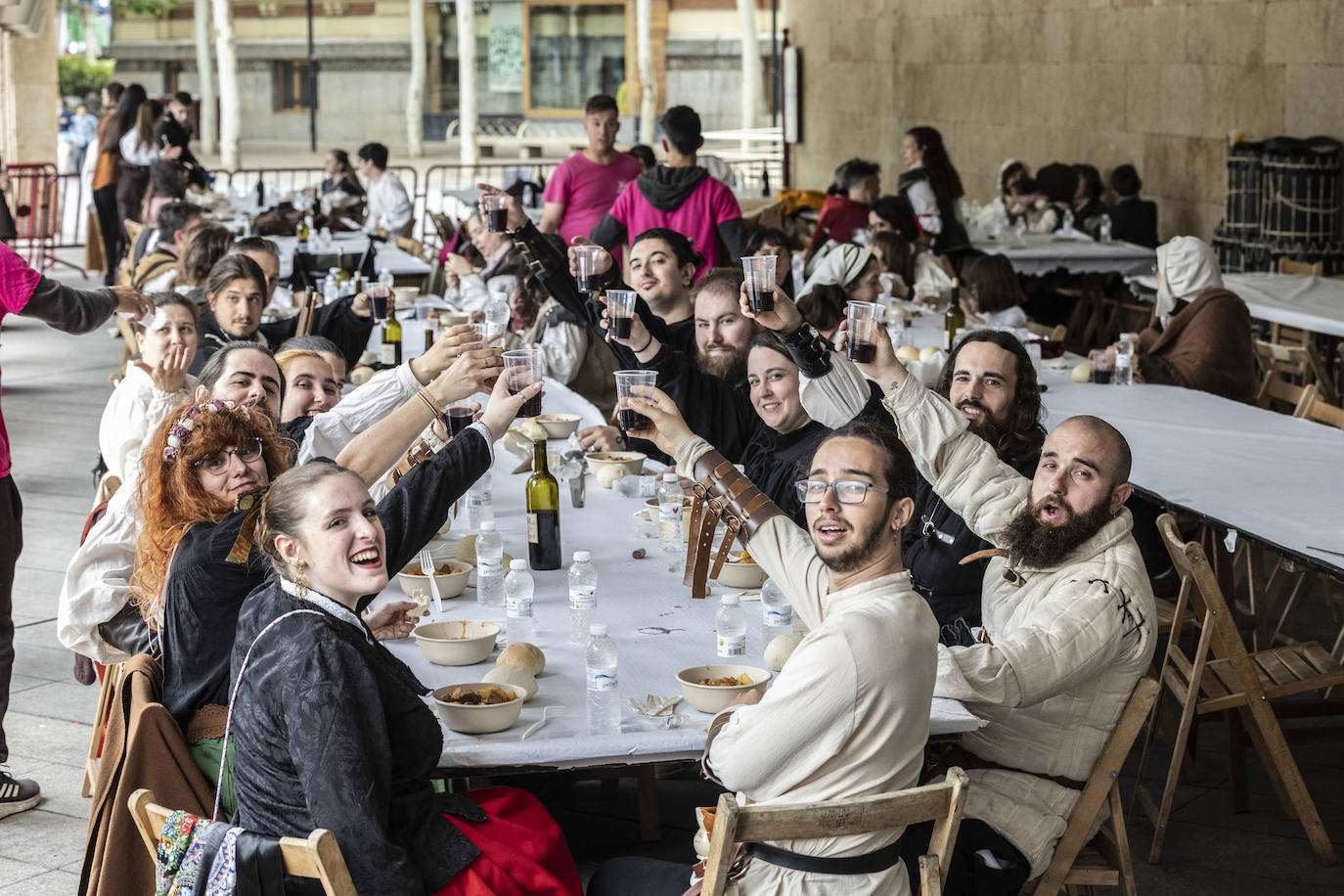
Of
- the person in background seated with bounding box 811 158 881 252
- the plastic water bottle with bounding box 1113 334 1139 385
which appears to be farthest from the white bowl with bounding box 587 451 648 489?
the person in background seated with bounding box 811 158 881 252

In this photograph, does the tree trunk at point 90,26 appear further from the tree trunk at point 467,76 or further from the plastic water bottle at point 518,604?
the plastic water bottle at point 518,604

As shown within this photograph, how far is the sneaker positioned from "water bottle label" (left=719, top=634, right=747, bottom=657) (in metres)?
2.27

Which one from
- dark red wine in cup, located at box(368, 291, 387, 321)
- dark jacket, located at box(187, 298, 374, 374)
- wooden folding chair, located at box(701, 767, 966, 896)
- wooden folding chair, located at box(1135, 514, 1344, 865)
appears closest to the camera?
wooden folding chair, located at box(701, 767, 966, 896)

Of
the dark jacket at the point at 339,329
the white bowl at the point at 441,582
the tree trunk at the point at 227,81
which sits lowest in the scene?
the white bowl at the point at 441,582

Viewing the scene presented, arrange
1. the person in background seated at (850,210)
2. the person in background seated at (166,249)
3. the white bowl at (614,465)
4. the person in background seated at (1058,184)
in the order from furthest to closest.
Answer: the person in background seated at (1058,184)
the person in background seated at (850,210)
the person in background seated at (166,249)
the white bowl at (614,465)

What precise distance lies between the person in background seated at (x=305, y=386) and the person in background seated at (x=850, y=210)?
5.40 m

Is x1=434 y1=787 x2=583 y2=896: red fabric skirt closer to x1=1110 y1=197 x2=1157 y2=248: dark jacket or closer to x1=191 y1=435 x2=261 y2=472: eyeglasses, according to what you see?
x1=191 y1=435 x2=261 y2=472: eyeglasses

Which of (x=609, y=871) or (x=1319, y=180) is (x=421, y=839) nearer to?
(x=609, y=871)

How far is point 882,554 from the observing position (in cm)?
246

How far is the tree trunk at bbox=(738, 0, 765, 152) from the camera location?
27.2 metres

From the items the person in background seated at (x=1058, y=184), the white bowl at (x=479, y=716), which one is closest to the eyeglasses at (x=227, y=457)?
the white bowl at (x=479, y=716)

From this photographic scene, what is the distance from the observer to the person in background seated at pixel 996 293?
7512 mm

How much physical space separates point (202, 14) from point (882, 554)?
31906 millimetres

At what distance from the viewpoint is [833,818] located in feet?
7.25
